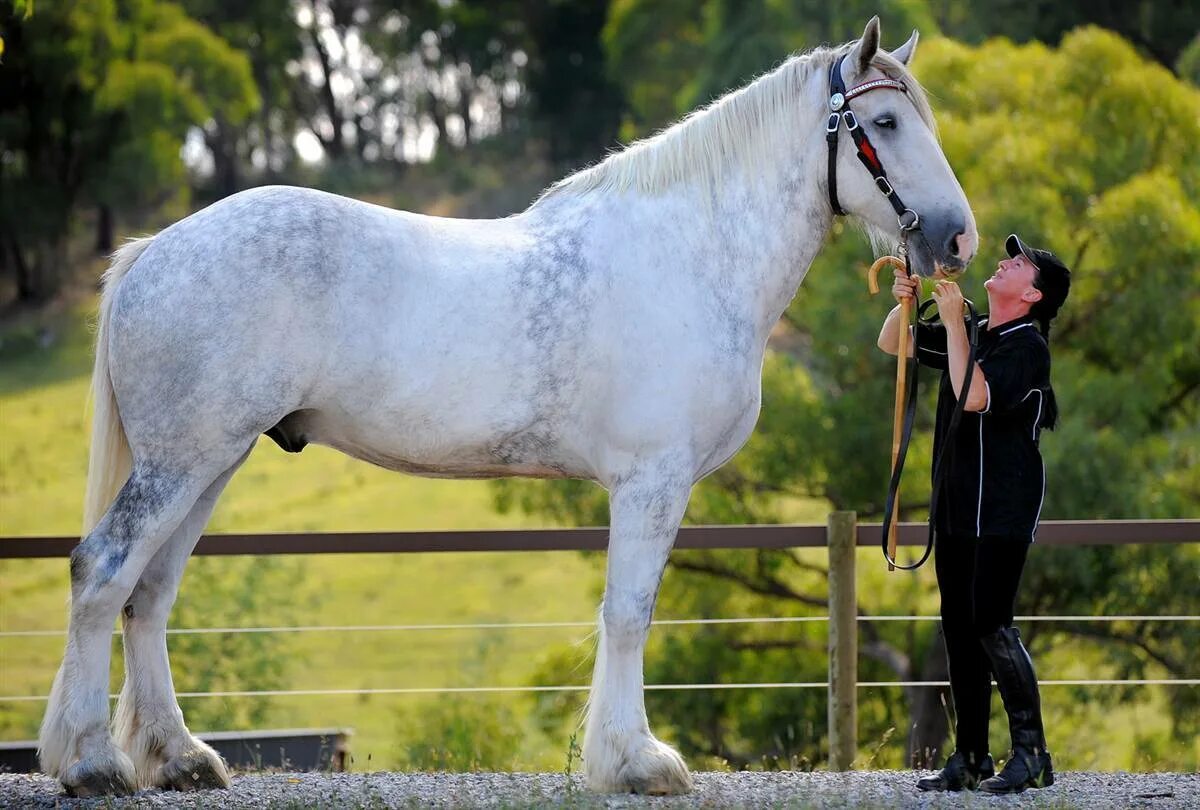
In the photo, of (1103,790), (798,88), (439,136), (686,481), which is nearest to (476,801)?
(686,481)

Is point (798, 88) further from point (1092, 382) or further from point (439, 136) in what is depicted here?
point (439, 136)

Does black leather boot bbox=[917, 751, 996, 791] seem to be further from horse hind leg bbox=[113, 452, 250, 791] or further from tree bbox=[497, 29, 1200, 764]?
tree bbox=[497, 29, 1200, 764]

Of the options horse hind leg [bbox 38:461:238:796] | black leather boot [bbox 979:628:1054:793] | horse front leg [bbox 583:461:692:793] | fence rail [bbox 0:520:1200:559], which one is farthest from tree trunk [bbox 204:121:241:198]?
black leather boot [bbox 979:628:1054:793]

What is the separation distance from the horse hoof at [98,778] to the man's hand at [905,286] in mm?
2871

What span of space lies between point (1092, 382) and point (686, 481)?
9714mm

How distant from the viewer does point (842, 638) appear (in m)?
5.95

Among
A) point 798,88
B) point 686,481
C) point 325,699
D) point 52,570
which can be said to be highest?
point 798,88

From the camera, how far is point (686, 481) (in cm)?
445

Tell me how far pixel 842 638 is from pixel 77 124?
2907 centimetres

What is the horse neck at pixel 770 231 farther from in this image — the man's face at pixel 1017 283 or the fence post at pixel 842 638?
the fence post at pixel 842 638

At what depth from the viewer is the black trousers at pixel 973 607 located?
4.43 metres

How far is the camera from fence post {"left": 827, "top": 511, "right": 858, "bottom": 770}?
5953 mm

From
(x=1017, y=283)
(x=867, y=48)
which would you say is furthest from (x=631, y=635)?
(x=867, y=48)

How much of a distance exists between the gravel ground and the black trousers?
10.7 inches
